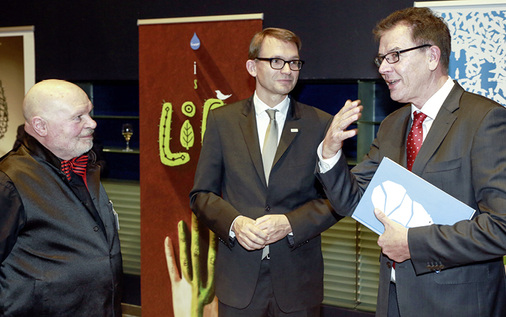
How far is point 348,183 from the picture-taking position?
221 cm

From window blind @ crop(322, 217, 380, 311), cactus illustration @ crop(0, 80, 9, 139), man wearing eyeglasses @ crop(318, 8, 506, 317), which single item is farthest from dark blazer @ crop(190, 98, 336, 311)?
cactus illustration @ crop(0, 80, 9, 139)

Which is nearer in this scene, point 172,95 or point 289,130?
point 289,130

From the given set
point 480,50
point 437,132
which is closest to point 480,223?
point 437,132

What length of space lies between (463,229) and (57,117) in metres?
1.61

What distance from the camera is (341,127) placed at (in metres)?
2.06

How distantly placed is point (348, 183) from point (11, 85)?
408 centimetres

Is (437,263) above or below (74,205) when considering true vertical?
below

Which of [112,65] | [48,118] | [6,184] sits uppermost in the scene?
[112,65]

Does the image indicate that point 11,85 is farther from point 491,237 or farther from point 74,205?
point 491,237

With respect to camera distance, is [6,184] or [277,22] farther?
[277,22]

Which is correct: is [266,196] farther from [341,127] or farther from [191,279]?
[191,279]

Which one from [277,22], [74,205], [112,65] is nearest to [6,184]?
[74,205]

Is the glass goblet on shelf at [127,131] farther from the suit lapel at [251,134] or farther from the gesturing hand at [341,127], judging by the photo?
the gesturing hand at [341,127]

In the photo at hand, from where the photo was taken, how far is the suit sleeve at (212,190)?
269 cm
